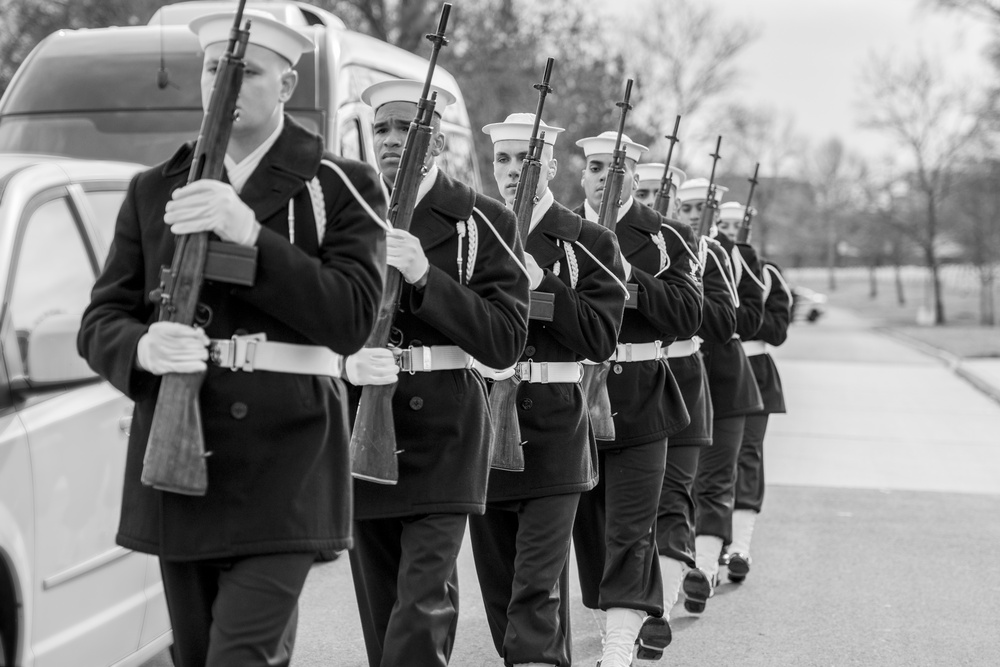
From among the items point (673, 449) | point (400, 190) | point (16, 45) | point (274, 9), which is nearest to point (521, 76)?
point (16, 45)

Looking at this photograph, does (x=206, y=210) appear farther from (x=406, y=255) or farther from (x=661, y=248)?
(x=661, y=248)

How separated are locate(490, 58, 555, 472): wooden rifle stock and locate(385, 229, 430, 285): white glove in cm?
67

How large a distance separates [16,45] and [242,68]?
818 inches

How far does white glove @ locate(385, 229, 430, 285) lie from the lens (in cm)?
395

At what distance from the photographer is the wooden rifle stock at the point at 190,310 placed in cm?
311

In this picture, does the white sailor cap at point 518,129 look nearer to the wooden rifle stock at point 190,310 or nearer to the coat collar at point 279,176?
the coat collar at point 279,176

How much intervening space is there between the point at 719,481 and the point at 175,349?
4812 millimetres

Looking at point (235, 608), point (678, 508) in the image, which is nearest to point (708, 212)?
point (678, 508)

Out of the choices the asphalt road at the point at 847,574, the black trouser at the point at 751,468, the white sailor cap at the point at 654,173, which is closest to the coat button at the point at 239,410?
the asphalt road at the point at 847,574

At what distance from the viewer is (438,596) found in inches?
163

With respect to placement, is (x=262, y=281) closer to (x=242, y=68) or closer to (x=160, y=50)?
(x=242, y=68)

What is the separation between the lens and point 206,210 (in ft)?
10.2

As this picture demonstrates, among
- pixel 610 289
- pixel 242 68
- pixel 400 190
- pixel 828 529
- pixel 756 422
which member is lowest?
pixel 828 529

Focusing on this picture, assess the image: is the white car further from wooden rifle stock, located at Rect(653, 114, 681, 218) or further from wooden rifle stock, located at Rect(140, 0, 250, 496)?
wooden rifle stock, located at Rect(653, 114, 681, 218)
